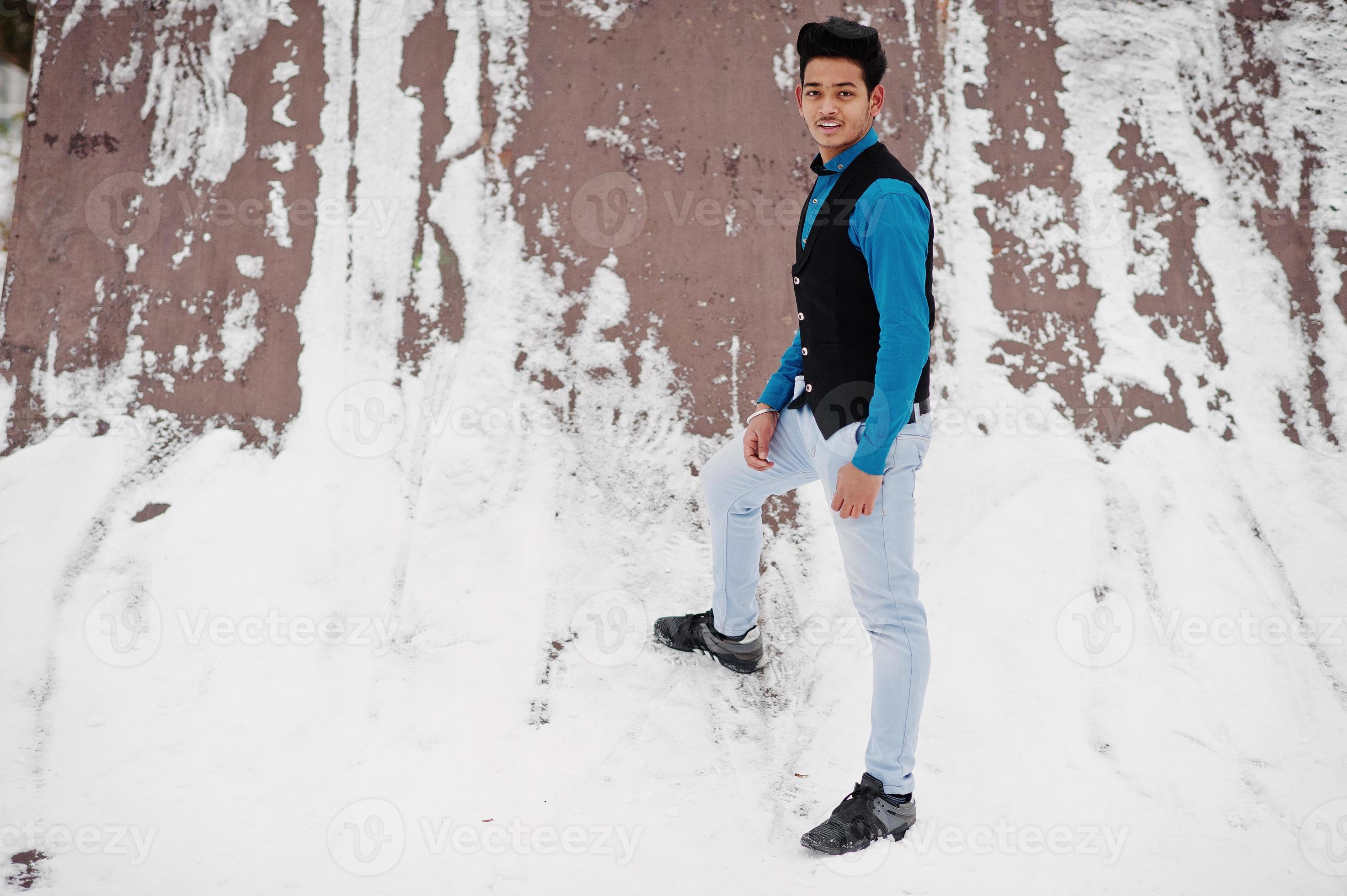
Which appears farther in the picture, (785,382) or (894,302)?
(785,382)

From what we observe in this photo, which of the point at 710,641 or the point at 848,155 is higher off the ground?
the point at 848,155

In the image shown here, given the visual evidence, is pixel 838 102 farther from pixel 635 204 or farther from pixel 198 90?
pixel 198 90

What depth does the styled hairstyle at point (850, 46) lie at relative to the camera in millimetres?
1429

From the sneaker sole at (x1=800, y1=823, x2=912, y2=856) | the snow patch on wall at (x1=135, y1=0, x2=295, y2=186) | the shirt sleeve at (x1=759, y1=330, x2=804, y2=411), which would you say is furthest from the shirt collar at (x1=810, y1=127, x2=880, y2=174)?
the snow patch on wall at (x1=135, y1=0, x2=295, y2=186)

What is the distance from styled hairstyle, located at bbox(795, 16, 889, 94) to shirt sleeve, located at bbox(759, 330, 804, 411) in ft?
1.71

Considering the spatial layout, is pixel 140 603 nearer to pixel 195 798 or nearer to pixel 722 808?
pixel 195 798

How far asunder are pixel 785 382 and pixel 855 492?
1.32 feet

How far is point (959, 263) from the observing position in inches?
104

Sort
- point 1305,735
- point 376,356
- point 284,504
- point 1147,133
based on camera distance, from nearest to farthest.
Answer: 1. point 1305,735
2. point 284,504
3. point 376,356
4. point 1147,133

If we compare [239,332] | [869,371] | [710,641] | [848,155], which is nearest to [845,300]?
[869,371]

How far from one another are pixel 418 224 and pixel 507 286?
0.36 meters

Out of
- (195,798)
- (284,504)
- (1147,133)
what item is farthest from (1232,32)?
(195,798)

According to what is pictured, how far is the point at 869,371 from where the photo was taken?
146 centimetres

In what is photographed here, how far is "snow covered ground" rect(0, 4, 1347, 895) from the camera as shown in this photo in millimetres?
1594
